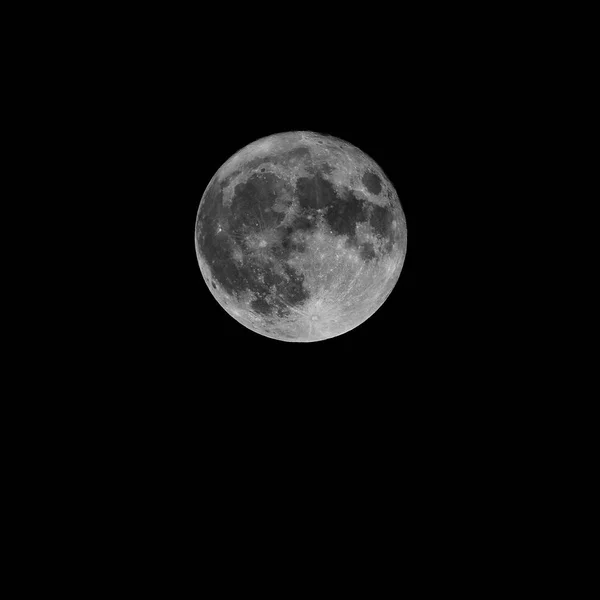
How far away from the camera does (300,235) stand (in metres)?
4.60

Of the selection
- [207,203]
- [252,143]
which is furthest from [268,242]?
[252,143]

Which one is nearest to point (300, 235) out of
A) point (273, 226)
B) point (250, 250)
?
point (273, 226)

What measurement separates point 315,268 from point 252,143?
65.6 inches

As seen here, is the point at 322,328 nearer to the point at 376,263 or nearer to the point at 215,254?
the point at 376,263

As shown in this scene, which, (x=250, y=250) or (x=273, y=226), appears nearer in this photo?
(x=273, y=226)

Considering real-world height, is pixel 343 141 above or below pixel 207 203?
above

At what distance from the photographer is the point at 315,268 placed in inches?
185

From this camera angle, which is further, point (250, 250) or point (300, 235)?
point (250, 250)

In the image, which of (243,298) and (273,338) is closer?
(243,298)

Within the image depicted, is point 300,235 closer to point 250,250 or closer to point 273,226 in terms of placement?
point 273,226

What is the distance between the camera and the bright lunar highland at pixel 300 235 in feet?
→ 15.2

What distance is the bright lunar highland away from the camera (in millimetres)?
4641

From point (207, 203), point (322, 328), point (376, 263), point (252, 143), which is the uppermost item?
point (252, 143)

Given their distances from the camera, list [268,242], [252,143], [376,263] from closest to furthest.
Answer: [268,242] → [376,263] → [252,143]
